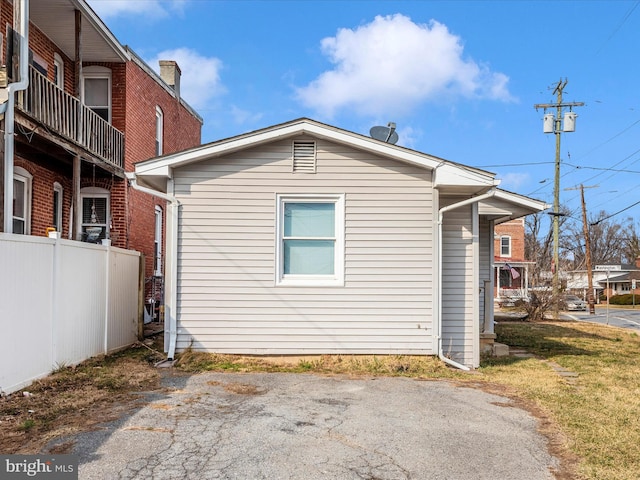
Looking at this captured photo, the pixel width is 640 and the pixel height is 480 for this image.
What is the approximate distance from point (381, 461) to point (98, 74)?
516 inches

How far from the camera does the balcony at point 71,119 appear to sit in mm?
9930

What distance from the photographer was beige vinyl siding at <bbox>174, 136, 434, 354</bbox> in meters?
8.51

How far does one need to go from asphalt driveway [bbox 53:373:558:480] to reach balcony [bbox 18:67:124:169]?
5998 mm

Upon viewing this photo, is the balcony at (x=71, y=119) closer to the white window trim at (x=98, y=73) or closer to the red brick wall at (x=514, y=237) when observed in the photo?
the white window trim at (x=98, y=73)

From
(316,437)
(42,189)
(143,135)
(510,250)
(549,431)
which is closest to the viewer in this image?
(316,437)

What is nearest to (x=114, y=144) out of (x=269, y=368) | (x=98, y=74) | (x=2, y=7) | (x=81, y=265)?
(x=98, y=74)

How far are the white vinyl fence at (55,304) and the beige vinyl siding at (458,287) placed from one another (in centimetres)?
538

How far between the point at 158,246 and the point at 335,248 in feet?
32.3

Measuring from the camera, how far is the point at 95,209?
14.3 meters

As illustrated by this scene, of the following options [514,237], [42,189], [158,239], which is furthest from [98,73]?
[514,237]

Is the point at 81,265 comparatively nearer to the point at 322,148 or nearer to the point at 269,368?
the point at 269,368

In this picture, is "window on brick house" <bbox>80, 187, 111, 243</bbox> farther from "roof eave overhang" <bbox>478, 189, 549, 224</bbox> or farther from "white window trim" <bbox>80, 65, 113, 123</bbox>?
"roof eave overhang" <bbox>478, 189, 549, 224</bbox>

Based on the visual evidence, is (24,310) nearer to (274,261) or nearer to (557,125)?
(274,261)

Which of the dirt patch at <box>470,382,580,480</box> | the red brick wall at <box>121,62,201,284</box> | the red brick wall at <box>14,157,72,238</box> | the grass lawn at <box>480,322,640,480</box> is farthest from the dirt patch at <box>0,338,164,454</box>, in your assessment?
the red brick wall at <box>121,62,201,284</box>
